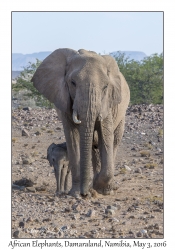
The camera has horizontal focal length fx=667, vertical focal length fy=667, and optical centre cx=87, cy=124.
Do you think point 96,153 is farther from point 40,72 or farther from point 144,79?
point 144,79

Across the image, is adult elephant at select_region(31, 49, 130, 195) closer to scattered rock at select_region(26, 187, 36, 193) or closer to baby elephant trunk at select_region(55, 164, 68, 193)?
baby elephant trunk at select_region(55, 164, 68, 193)

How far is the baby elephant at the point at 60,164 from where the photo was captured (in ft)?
29.8

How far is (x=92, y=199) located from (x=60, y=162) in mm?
950

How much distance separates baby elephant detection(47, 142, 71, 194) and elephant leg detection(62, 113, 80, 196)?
0.51m

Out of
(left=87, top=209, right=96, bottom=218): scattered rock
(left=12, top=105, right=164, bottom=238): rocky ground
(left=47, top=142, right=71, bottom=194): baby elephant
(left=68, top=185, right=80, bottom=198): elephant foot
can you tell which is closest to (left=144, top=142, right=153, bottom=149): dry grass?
(left=12, top=105, right=164, bottom=238): rocky ground

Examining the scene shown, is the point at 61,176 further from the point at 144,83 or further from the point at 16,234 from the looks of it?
the point at 144,83

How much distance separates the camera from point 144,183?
9953 millimetres

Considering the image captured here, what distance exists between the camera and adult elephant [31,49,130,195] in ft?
26.0

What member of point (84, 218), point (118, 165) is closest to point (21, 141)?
point (118, 165)

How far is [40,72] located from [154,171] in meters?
2.89

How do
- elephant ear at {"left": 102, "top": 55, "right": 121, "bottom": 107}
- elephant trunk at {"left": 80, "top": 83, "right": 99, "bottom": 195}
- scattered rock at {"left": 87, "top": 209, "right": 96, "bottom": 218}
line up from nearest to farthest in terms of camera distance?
scattered rock at {"left": 87, "top": 209, "right": 96, "bottom": 218} → elephant trunk at {"left": 80, "top": 83, "right": 99, "bottom": 195} → elephant ear at {"left": 102, "top": 55, "right": 121, "bottom": 107}

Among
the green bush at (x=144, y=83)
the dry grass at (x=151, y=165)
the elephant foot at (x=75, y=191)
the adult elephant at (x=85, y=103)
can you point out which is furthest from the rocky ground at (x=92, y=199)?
the green bush at (x=144, y=83)

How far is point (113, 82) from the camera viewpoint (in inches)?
339

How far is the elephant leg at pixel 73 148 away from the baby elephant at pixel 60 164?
507mm
